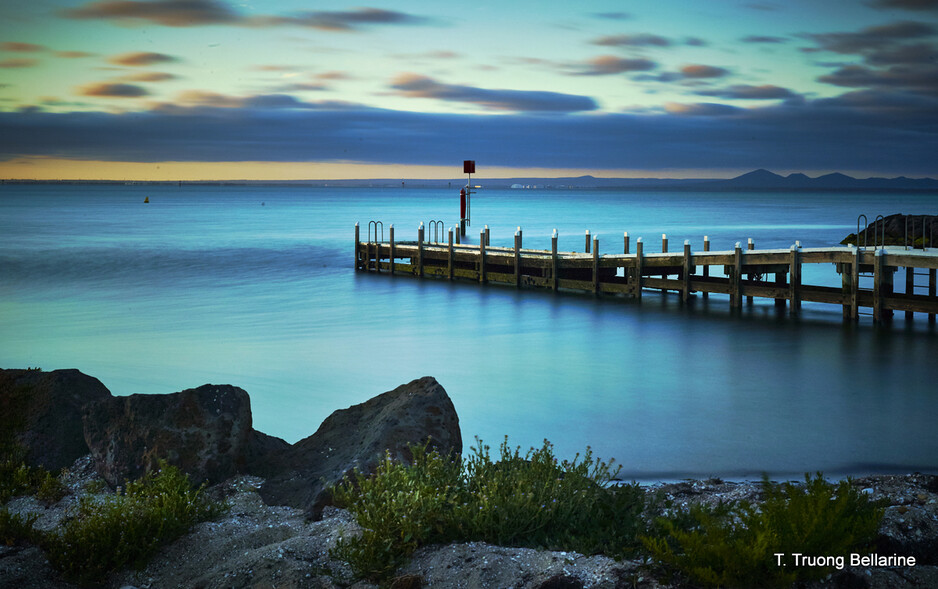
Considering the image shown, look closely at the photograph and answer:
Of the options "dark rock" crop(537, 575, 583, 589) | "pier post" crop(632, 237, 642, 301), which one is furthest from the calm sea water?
"dark rock" crop(537, 575, 583, 589)

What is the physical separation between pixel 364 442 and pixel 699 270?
30.3 meters

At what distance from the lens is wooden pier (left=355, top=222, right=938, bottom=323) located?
65.9 ft

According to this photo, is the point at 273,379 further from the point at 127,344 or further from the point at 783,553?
the point at 783,553

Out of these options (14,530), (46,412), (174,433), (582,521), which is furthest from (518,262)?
(14,530)

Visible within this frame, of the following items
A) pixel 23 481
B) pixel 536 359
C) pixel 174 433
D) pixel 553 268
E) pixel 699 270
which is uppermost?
pixel 553 268

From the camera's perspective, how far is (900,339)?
19.0 meters

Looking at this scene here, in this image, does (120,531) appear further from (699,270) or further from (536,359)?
(699,270)

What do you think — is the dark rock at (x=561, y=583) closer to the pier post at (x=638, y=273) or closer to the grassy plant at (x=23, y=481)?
the grassy plant at (x=23, y=481)

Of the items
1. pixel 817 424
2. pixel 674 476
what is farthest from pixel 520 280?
pixel 674 476

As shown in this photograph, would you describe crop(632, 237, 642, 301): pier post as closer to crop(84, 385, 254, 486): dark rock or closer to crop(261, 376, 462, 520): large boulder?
crop(261, 376, 462, 520): large boulder

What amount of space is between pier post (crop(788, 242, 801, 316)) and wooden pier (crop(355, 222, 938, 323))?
3 centimetres

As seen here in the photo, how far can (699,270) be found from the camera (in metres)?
35.9

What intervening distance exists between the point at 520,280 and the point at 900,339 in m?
12.4

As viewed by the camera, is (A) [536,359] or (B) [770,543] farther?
(A) [536,359]
